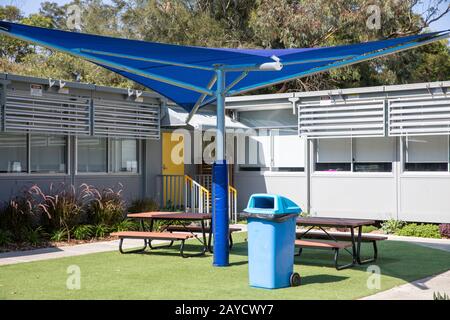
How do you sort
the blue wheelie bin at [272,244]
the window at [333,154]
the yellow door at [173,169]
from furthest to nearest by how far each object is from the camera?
1. the yellow door at [173,169]
2. the window at [333,154]
3. the blue wheelie bin at [272,244]

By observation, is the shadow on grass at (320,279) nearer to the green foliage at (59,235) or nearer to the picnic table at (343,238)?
the picnic table at (343,238)

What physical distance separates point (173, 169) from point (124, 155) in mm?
2068

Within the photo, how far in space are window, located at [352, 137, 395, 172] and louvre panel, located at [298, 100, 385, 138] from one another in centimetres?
41

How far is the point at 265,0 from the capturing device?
2606cm

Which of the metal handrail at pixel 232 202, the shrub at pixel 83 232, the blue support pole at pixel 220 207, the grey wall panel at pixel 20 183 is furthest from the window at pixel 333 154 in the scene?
the blue support pole at pixel 220 207

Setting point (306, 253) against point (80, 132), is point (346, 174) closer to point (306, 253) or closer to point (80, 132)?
point (306, 253)

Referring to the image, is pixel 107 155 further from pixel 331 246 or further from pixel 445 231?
pixel 445 231

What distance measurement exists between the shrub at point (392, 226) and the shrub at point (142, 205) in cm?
536

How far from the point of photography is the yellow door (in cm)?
1695

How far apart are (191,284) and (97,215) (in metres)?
5.95

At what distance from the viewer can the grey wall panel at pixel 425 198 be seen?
48.9 ft

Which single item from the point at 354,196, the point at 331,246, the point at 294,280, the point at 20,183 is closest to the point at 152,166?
the point at 20,183

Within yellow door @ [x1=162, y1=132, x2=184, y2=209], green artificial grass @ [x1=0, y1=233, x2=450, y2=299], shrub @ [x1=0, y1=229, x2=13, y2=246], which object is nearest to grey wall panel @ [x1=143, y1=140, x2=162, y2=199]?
yellow door @ [x1=162, y1=132, x2=184, y2=209]
